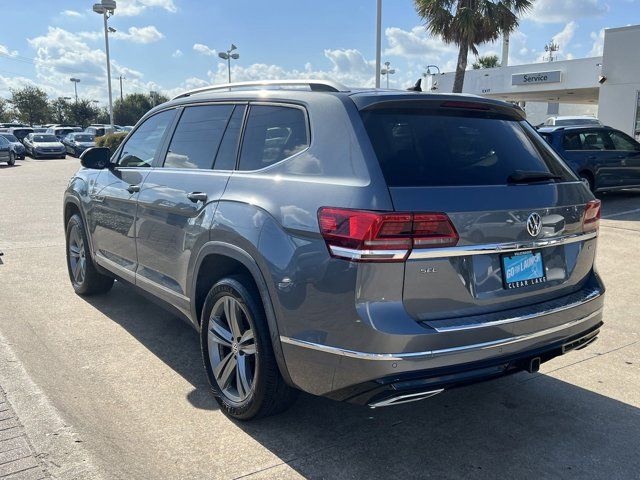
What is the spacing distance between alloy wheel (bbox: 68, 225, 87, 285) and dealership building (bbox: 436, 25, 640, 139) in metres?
12.0

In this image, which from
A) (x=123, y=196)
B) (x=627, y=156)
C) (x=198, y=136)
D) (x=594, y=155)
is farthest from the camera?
(x=627, y=156)

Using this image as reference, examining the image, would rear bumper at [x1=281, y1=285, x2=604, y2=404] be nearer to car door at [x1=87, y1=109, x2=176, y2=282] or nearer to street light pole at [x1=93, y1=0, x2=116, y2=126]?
car door at [x1=87, y1=109, x2=176, y2=282]

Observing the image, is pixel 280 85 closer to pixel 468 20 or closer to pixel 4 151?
pixel 468 20

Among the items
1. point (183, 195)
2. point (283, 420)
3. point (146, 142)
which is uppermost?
point (146, 142)

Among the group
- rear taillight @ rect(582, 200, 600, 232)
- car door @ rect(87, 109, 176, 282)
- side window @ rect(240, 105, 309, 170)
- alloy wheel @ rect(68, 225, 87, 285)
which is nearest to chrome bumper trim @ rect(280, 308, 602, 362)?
rear taillight @ rect(582, 200, 600, 232)

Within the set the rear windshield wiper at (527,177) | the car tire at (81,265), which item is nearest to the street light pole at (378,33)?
the car tire at (81,265)

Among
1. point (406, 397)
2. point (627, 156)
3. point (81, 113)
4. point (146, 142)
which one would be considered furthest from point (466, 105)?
point (81, 113)

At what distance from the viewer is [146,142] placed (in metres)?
4.68

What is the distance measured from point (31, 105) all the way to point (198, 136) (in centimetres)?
8093

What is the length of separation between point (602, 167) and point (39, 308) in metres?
11.2

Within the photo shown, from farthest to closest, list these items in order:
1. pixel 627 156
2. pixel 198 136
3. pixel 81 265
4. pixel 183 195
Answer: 1. pixel 627 156
2. pixel 81 265
3. pixel 198 136
4. pixel 183 195

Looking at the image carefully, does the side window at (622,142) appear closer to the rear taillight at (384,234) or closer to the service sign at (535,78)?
the rear taillight at (384,234)

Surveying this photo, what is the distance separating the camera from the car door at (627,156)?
12.7 metres

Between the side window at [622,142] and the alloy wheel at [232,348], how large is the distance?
11793mm
